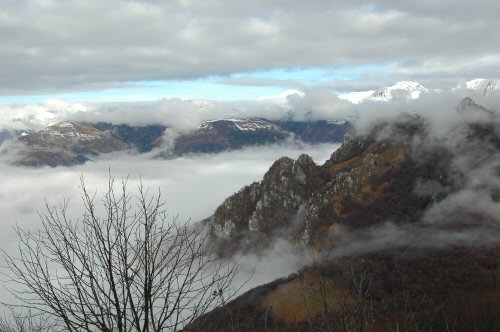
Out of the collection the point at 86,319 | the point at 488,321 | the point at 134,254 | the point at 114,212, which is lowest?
the point at 488,321

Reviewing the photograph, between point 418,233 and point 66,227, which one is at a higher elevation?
point 66,227

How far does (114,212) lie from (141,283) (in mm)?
2195

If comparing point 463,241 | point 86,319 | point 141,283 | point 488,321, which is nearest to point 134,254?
point 141,283

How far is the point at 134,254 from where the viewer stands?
496 inches

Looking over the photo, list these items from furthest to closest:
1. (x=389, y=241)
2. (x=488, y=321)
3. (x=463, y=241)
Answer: (x=389, y=241), (x=463, y=241), (x=488, y=321)

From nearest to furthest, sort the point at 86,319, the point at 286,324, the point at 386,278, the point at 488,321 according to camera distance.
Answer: the point at 86,319, the point at 488,321, the point at 286,324, the point at 386,278

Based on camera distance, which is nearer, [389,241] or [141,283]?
[141,283]

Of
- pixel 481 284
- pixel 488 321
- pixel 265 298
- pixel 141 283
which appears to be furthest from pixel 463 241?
pixel 141 283

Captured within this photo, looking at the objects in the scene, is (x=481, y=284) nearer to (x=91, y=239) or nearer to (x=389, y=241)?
(x=389, y=241)

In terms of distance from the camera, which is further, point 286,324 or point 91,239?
point 286,324


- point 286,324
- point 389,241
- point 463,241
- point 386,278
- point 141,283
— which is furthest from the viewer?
point 389,241

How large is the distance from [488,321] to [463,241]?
11172cm

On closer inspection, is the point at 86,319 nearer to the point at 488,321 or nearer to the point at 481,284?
the point at 488,321

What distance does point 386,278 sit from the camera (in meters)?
147
